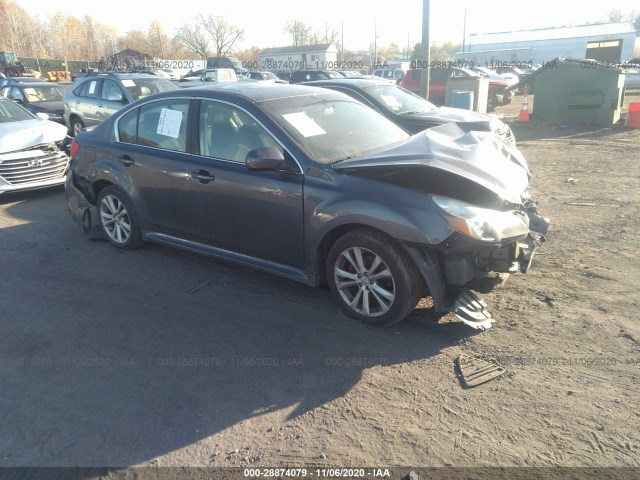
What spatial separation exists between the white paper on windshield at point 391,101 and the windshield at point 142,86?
510cm

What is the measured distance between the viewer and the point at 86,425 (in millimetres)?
3002

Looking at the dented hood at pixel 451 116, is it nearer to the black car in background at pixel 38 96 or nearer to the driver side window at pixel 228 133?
the driver side window at pixel 228 133

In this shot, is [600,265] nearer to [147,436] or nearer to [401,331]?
[401,331]

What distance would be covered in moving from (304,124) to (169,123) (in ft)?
4.76

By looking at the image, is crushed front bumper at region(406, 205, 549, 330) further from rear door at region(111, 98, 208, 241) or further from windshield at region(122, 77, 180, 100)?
windshield at region(122, 77, 180, 100)

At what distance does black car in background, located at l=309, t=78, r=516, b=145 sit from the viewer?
8258 mm

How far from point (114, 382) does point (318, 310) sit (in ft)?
5.34

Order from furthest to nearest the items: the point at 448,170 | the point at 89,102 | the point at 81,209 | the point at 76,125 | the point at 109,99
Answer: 1. the point at 76,125
2. the point at 89,102
3. the point at 109,99
4. the point at 81,209
5. the point at 448,170

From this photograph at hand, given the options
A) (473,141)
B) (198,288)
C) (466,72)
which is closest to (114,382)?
(198,288)

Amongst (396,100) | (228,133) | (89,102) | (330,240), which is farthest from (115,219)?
(89,102)

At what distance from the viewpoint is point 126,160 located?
534 cm

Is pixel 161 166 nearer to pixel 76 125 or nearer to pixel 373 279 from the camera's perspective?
pixel 373 279

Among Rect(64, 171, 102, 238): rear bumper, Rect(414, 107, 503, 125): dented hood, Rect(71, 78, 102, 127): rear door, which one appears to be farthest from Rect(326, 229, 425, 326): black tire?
Rect(71, 78, 102, 127): rear door

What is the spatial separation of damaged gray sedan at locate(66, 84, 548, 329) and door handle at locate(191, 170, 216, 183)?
0.02m
